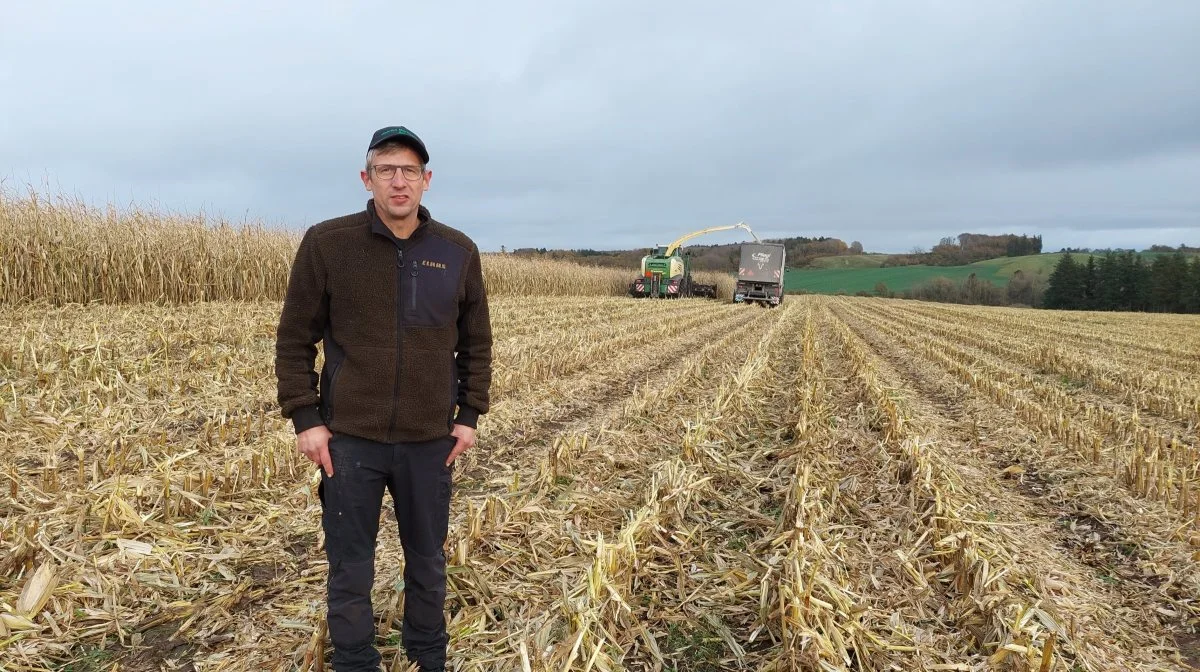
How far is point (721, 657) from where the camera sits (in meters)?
3.05

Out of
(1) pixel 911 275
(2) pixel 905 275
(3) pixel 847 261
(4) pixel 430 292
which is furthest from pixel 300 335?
(3) pixel 847 261

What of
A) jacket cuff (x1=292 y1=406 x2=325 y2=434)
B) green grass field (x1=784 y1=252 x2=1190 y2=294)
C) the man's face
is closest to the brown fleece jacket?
jacket cuff (x1=292 y1=406 x2=325 y2=434)

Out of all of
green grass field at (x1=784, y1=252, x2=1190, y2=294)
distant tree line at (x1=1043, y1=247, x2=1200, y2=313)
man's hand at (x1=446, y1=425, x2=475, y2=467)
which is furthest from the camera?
green grass field at (x1=784, y1=252, x2=1190, y2=294)

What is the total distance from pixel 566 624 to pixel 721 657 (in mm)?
766

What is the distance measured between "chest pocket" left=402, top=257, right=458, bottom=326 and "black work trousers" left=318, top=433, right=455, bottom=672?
0.51 metres

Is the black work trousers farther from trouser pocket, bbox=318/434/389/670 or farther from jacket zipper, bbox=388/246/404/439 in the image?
jacket zipper, bbox=388/246/404/439

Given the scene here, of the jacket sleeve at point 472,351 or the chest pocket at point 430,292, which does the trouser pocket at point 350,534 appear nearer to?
the jacket sleeve at point 472,351

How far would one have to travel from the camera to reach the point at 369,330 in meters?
2.45

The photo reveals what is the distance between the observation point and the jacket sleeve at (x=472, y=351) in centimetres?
273

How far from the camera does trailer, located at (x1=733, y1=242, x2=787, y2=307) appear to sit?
3241 cm

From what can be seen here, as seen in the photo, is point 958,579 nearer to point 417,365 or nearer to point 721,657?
point 721,657

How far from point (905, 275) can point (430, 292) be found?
307 ft

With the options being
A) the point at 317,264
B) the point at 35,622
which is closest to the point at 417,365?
the point at 317,264

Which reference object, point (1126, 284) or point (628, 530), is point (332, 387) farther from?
point (1126, 284)
